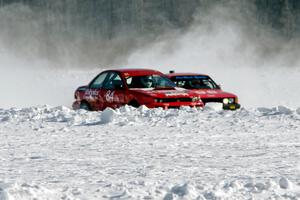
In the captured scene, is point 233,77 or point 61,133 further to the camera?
point 233,77

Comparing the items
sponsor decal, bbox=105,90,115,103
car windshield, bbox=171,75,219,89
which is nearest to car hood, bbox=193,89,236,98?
car windshield, bbox=171,75,219,89

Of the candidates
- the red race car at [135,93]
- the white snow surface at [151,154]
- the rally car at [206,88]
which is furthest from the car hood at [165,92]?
the white snow surface at [151,154]

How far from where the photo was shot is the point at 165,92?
42.7 feet

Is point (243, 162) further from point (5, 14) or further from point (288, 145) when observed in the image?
point (5, 14)

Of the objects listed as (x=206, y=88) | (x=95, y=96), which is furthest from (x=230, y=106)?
(x=95, y=96)

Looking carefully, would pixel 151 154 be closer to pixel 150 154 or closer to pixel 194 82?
pixel 150 154

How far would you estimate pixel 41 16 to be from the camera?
53875mm

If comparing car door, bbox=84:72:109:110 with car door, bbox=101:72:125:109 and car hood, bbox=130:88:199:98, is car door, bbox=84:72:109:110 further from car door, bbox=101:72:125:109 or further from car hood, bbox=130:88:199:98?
car hood, bbox=130:88:199:98

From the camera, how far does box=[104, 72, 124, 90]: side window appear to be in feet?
43.5

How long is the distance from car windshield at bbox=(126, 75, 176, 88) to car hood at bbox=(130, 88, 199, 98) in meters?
0.19

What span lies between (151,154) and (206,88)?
678cm

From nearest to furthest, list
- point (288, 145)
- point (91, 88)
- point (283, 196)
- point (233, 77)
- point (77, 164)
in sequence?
point (283, 196) → point (77, 164) → point (288, 145) → point (91, 88) → point (233, 77)

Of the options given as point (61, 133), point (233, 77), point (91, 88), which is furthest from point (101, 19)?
point (61, 133)

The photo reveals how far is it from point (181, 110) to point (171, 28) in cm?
3928
